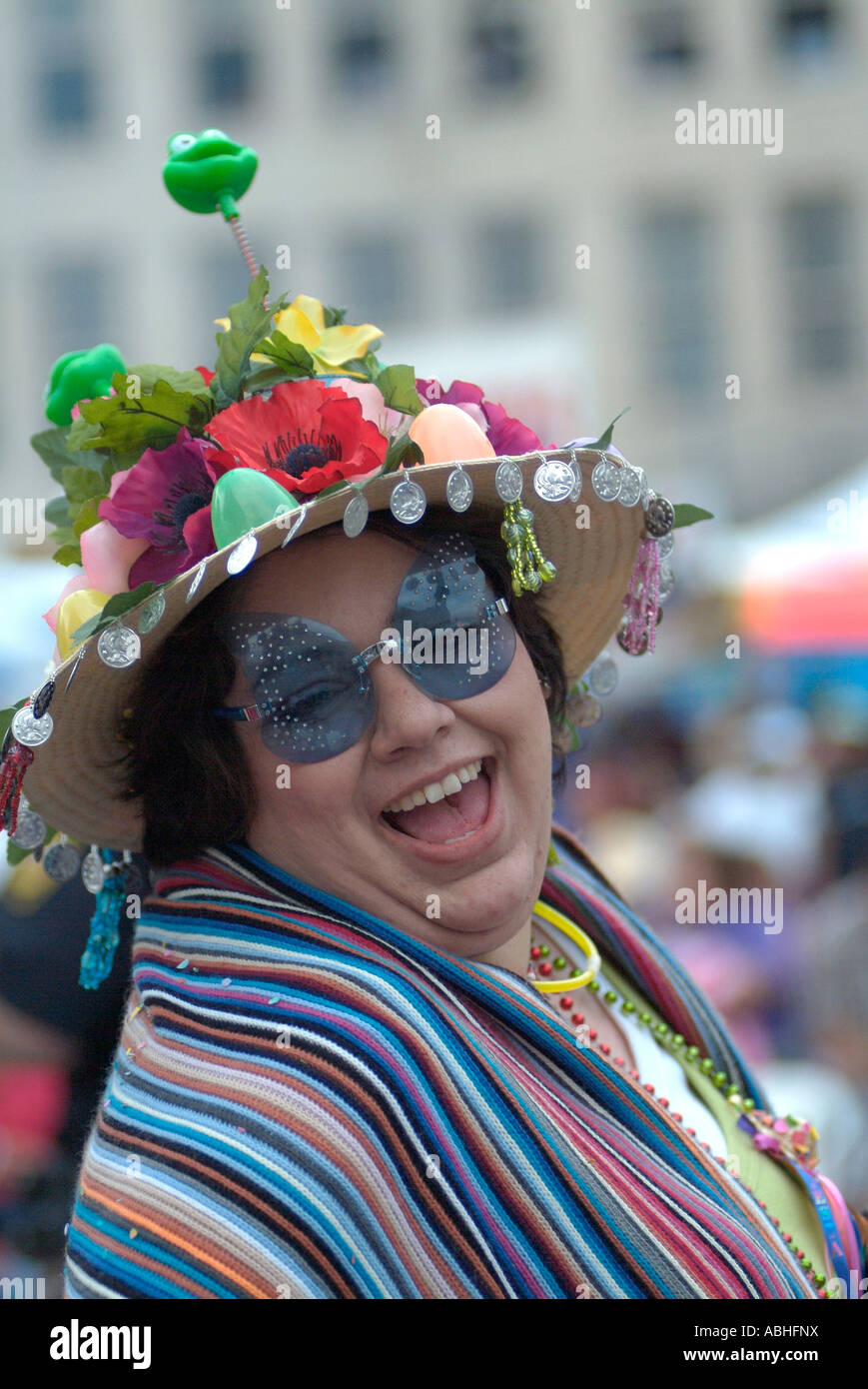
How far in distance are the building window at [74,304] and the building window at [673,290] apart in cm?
664

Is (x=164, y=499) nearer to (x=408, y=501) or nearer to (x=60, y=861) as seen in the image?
(x=408, y=501)

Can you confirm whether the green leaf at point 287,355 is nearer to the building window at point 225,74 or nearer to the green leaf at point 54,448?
the green leaf at point 54,448

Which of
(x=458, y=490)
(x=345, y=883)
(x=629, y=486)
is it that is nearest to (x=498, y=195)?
(x=629, y=486)

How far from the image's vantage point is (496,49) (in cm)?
1662

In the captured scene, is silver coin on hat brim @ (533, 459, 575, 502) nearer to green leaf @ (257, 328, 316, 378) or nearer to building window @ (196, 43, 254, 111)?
green leaf @ (257, 328, 316, 378)

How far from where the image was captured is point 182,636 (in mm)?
1673

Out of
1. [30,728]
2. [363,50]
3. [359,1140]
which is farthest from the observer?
[363,50]

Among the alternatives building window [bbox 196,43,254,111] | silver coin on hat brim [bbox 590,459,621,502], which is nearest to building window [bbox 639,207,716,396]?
building window [bbox 196,43,254,111]

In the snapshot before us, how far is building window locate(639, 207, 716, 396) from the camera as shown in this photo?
17.1m

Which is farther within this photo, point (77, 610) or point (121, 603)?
point (77, 610)

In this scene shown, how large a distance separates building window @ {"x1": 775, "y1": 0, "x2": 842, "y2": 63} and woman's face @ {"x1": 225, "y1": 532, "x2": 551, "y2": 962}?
1714cm

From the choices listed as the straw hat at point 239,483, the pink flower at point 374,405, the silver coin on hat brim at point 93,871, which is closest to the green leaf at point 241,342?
the straw hat at point 239,483

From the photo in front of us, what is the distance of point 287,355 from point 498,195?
633 inches

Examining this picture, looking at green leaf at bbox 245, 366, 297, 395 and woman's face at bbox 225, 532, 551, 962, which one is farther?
green leaf at bbox 245, 366, 297, 395
